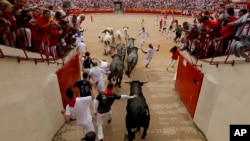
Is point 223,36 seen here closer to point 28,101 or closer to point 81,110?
point 81,110

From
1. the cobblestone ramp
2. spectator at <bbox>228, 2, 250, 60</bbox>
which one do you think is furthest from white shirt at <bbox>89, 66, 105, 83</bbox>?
spectator at <bbox>228, 2, 250, 60</bbox>

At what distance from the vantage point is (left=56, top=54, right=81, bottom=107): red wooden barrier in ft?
30.5

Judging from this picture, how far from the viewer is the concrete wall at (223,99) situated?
253 inches

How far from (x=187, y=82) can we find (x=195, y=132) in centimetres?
260

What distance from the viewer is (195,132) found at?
862 centimetres

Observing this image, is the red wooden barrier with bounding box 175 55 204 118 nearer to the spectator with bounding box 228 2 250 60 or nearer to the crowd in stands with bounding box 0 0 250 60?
the crowd in stands with bounding box 0 0 250 60

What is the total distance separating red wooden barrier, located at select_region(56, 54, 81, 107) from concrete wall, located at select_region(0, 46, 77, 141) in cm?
→ 52

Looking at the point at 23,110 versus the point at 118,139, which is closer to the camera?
the point at 23,110

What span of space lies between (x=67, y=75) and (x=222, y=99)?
17.6 feet

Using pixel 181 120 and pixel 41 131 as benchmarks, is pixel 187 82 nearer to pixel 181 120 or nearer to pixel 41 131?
pixel 181 120

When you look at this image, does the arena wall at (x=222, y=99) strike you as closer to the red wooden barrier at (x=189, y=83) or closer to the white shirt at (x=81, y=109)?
the red wooden barrier at (x=189, y=83)

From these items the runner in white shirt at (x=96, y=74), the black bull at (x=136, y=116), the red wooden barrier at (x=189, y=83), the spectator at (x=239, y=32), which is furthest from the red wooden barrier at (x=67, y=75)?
the spectator at (x=239, y=32)

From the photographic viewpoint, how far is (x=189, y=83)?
10492 millimetres

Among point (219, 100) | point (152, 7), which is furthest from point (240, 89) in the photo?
point (152, 7)
